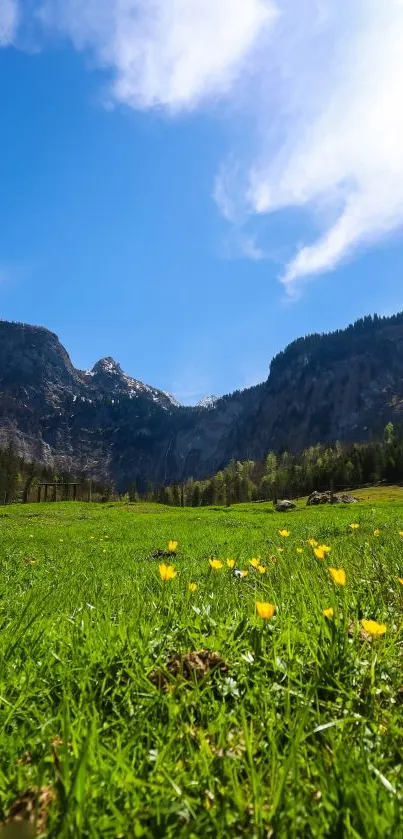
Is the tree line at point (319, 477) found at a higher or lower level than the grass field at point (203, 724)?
higher

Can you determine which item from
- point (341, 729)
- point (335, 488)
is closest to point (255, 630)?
point (341, 729)

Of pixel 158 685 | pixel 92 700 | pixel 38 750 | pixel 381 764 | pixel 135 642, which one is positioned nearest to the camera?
A: pixel 381 764

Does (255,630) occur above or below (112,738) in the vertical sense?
above

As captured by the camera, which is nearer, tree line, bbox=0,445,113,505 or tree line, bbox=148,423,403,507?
tree line, bbox=0,445,113,505

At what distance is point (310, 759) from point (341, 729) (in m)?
0.23

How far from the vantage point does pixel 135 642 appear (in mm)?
2471

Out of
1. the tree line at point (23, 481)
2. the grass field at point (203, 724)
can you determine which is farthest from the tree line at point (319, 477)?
the grass field at point (203, 724)

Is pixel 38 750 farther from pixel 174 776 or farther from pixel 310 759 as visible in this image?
pixel 310 759

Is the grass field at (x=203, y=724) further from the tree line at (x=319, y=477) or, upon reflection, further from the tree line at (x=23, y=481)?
the tree line at (x=319, y=477)

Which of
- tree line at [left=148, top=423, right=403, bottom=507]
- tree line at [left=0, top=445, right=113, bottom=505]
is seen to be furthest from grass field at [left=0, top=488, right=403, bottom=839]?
tree line at [left=148, top=423, right=403, bottom=507]

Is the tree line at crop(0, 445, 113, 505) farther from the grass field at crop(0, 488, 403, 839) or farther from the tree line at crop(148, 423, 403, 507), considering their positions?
the grass field at crop(0, 488, 403, 839)

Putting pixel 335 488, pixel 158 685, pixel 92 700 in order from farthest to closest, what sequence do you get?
pixel 335 488
pixel 158 685
pixel 92 700

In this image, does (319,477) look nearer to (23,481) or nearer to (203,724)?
(23,481)

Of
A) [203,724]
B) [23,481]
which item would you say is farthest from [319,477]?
[203,724]
